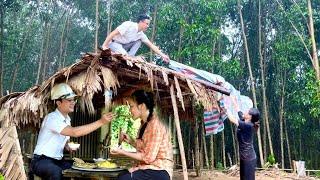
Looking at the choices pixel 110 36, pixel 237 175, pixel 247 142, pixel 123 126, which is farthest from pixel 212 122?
pixel 237 175

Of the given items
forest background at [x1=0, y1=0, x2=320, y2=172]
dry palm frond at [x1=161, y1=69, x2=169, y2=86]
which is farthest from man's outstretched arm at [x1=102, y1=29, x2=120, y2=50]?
forest background at [x1=0, y1=0, x2=320, y2=172]

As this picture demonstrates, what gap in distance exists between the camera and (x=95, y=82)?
4027 millimetres

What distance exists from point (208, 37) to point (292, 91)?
343 cm

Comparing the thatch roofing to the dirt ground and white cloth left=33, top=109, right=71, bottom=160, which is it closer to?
white cloth left=33, top=109, right=71, bottom=160

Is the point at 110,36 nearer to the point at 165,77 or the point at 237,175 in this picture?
the point at 165,77

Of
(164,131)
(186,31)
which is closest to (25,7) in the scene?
(186,31)

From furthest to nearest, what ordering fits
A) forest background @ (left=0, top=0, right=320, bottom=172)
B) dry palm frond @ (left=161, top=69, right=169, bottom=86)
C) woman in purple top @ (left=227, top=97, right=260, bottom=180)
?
forest background @ (left=0, top=0, right=320, bottom=172) < woman in purple top @ (left=227, top=97, right=260, bottom=180) < dry palm frond @ (left=161, top=69, right=169, bottom=86)

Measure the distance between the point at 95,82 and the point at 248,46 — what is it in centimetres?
1154

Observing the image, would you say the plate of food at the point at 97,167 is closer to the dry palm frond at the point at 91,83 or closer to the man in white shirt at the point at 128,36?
the dry palm frond at the point at 91,83

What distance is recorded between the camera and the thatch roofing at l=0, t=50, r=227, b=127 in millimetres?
4016

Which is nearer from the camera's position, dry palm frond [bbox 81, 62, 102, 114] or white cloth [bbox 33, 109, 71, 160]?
white cloth [bbox 33, 109, 71, 160]

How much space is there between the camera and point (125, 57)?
4.07m

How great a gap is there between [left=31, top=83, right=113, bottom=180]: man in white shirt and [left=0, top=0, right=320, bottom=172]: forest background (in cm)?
757

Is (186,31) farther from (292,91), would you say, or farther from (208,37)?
(292,91)
